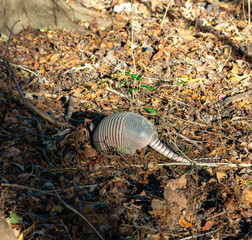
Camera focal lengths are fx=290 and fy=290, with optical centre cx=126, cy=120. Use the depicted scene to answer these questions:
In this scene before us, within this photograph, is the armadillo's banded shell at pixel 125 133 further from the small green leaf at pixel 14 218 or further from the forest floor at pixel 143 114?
the small green leaf at pixel 14 218

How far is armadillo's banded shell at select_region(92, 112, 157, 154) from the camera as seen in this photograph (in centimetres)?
374

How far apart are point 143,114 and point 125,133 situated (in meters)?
0.86

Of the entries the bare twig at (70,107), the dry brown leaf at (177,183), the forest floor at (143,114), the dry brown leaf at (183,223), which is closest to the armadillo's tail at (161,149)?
the forest floor at (143,114)

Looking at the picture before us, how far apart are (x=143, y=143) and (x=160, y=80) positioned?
1903 millimetres

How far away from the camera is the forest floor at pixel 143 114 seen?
300cm

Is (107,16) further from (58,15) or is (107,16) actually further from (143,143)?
(143,143)

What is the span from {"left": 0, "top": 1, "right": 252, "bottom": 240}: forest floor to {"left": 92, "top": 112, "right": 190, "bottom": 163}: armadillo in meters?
0.15

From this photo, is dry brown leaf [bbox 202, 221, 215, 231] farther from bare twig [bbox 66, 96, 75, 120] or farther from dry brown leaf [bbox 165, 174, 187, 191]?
bare twig [bbox 66, 96, 75, 120]

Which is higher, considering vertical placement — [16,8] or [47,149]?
[16,8]

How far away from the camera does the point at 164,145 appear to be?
4.05 meters

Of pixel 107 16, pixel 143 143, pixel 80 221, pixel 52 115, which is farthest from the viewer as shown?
pixel 107 16

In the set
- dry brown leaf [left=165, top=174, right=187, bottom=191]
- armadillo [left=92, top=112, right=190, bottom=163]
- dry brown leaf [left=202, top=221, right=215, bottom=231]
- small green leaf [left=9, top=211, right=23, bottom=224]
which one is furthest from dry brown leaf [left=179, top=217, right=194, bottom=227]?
small green leaf [left=9, top=211, right=23, bottom=224]

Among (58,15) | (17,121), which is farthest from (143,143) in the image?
(58,15)

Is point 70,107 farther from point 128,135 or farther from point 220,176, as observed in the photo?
point 220,176
